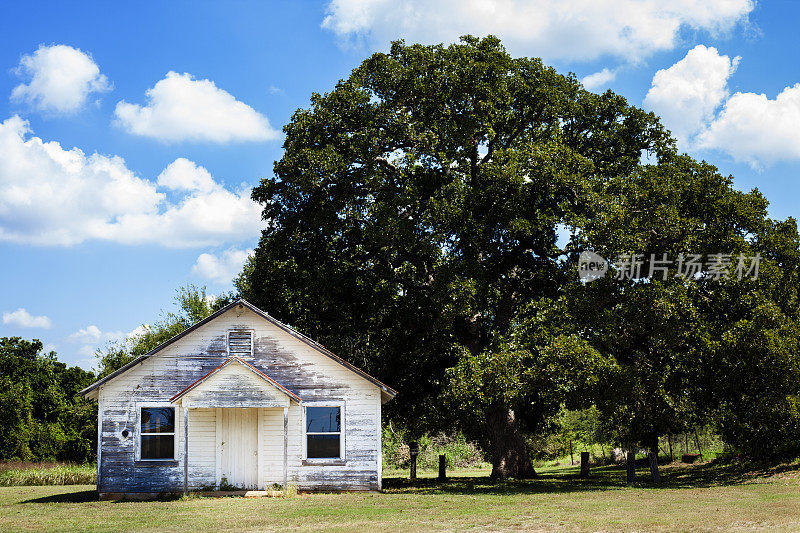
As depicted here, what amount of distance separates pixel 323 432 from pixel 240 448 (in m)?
2.63

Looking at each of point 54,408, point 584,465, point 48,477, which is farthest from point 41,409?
point 584,465

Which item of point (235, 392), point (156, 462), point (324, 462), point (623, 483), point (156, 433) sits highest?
point (235, 392)

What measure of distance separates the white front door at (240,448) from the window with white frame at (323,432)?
171 cm

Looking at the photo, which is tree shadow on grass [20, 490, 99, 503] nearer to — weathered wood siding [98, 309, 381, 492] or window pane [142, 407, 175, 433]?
weathered wood siding [98, 309, 381, 492]

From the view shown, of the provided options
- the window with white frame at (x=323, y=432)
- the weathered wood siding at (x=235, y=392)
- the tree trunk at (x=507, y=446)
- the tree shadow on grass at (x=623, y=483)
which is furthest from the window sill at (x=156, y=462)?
the tree trunk at (x=507, y=446)

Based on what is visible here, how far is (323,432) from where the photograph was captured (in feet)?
74.9

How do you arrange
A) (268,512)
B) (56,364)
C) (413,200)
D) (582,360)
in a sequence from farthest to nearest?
(56,364), (413,200), (582,360), (268,512)

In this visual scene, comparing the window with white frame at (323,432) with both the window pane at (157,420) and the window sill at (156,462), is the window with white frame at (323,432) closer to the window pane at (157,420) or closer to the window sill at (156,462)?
the window sill at (156,462)

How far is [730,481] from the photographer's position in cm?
2483

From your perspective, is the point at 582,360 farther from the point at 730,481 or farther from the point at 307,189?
the point at 307,189

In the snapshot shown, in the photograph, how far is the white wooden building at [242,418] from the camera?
21922 millimetres

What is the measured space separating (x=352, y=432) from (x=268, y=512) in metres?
6.12

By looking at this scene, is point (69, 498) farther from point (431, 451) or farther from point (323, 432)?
point (431, 451)

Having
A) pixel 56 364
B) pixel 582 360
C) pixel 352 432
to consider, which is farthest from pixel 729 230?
pixel 56 364
